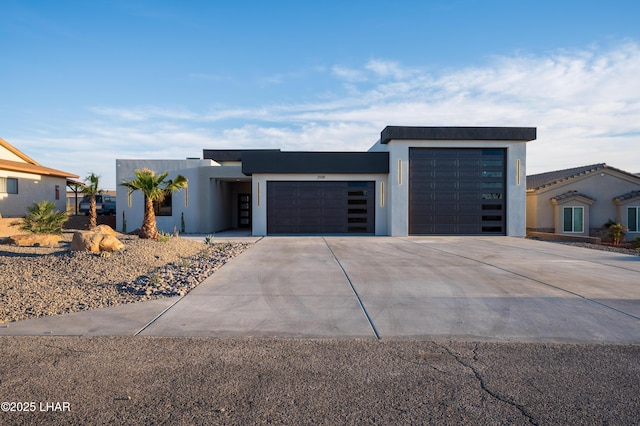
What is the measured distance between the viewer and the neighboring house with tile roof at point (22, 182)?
2259 centimetres

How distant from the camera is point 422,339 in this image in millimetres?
5086

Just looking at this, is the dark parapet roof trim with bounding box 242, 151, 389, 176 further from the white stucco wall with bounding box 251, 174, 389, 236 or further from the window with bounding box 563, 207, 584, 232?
the window with bounding box 563, 207, 584, 232

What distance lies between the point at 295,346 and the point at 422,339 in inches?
66.9

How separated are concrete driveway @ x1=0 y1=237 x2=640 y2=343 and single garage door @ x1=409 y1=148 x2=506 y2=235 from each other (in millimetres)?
9740

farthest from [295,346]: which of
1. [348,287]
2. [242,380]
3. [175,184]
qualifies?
[175,184]

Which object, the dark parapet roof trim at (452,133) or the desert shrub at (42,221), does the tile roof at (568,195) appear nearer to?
the dark parapet roof trim at (452,133)

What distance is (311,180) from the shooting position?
21891 mm

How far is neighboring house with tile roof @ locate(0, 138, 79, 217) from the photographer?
22594 mm

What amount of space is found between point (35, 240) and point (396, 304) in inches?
581

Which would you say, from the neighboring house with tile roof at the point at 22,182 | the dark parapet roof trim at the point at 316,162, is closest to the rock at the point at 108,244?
the dark parapet roof trim at the point at 316,162

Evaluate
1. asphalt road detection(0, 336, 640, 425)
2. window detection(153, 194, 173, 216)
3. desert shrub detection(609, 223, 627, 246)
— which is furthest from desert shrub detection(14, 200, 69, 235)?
desert shrub detection(609, 223, 627, 246)

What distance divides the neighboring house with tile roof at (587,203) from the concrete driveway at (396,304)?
13.9m

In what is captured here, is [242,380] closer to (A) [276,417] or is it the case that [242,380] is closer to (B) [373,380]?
(A) [276,417]

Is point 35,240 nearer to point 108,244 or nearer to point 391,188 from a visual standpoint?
point 108,244
